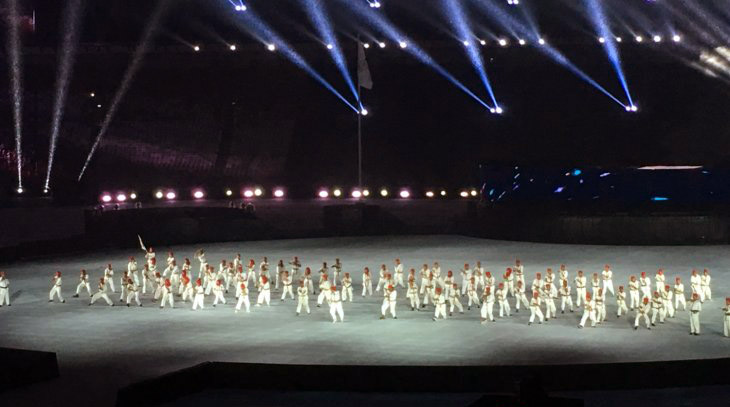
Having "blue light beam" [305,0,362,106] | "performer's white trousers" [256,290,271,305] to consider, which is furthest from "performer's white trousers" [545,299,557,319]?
"blue light beam" [305,0,362,106]

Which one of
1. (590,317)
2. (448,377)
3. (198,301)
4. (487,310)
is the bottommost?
(448,377)

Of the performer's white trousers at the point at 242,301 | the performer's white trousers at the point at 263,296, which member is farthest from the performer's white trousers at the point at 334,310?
the performer's white trousers at the point at 263,296

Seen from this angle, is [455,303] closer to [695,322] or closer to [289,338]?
[289,338]

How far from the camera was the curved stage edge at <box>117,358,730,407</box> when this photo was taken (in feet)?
57.0

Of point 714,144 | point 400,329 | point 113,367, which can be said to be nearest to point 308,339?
point 400,329

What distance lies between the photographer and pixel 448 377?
17422 millimetres

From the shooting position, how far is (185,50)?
49062 mm

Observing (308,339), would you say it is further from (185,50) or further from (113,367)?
(185,50)

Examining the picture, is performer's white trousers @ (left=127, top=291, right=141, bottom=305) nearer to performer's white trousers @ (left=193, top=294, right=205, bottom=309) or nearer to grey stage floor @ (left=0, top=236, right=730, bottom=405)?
grey stage floor @ (left=0, top=236, right=730, bottom=405)

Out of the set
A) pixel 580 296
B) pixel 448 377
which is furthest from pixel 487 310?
pixel 448 377

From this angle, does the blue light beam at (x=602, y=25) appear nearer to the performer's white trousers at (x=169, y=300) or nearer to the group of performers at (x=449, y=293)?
the group of performers at (x=449, y=293)

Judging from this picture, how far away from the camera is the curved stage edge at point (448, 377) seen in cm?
1736

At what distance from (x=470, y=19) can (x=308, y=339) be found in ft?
99.6

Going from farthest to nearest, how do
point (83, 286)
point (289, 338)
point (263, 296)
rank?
point (83, 286) < point (263, 296) < point (289, 338)
